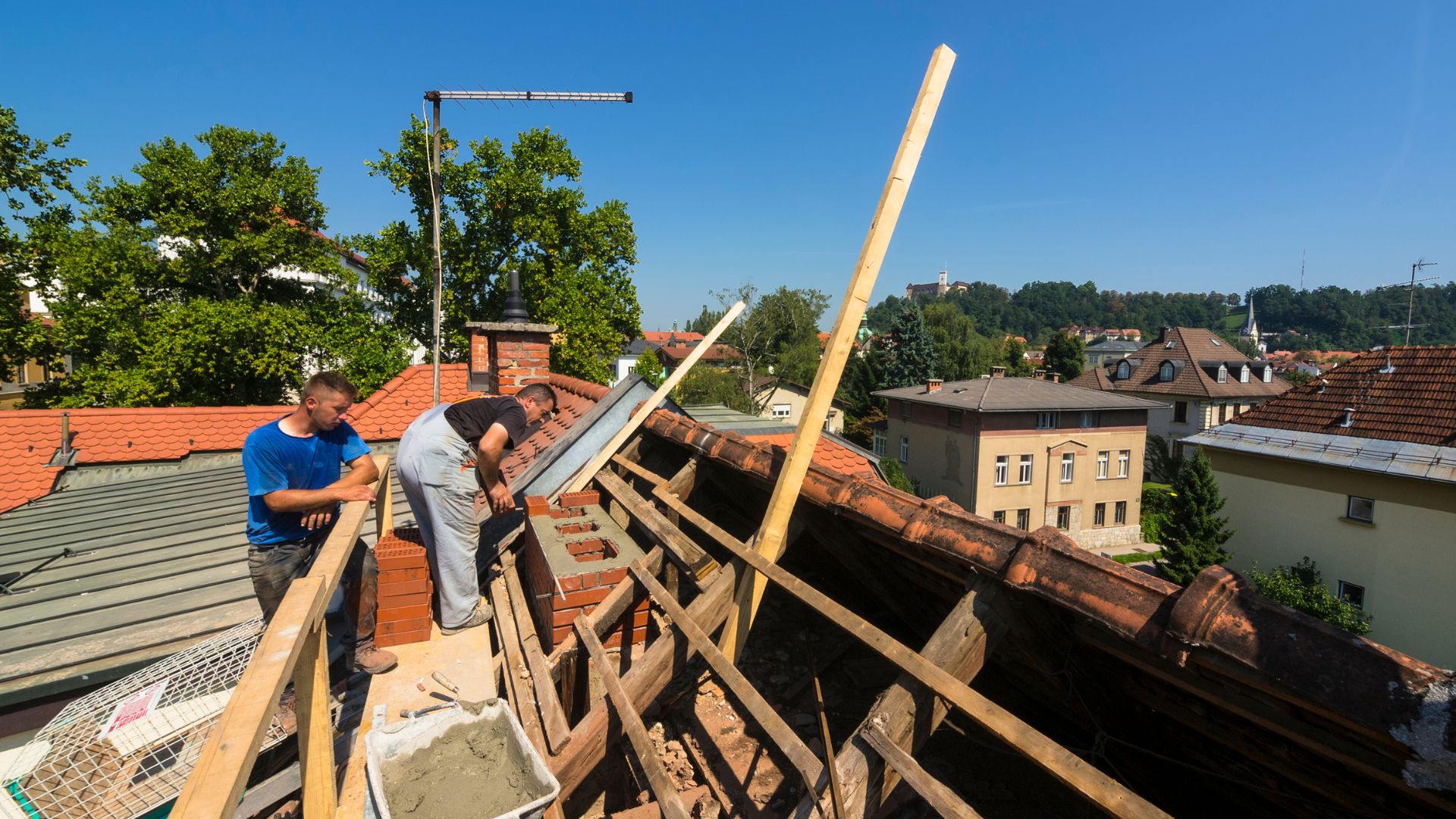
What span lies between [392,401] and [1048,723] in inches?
397

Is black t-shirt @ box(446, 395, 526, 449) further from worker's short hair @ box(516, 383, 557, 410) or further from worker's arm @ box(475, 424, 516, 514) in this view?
worker's short hair @ box(516, 383, 557, 410)

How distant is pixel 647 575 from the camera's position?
329 cm

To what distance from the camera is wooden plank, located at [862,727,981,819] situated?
1.57 meters

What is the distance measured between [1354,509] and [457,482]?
23.1m

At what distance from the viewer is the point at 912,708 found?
6.14 feet

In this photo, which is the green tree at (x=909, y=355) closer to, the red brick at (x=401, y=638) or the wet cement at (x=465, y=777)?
the red brick at (x=401, y=638)

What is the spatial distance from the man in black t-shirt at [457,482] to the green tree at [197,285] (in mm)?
22681

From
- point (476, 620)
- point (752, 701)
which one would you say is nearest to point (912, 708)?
point (752, 701)

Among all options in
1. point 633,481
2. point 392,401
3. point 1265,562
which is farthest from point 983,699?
point 1265,562

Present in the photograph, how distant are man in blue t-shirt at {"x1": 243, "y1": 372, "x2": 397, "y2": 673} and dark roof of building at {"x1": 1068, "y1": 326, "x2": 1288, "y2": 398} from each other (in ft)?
150

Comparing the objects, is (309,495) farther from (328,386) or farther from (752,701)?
(752,701)

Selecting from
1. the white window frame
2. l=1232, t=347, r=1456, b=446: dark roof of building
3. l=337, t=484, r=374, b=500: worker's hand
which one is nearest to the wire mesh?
l=337, t=484, r=374, b=500: worker's hand

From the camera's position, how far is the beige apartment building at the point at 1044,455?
2989 cm

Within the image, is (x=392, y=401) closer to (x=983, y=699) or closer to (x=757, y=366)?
(x=983, y=699)
